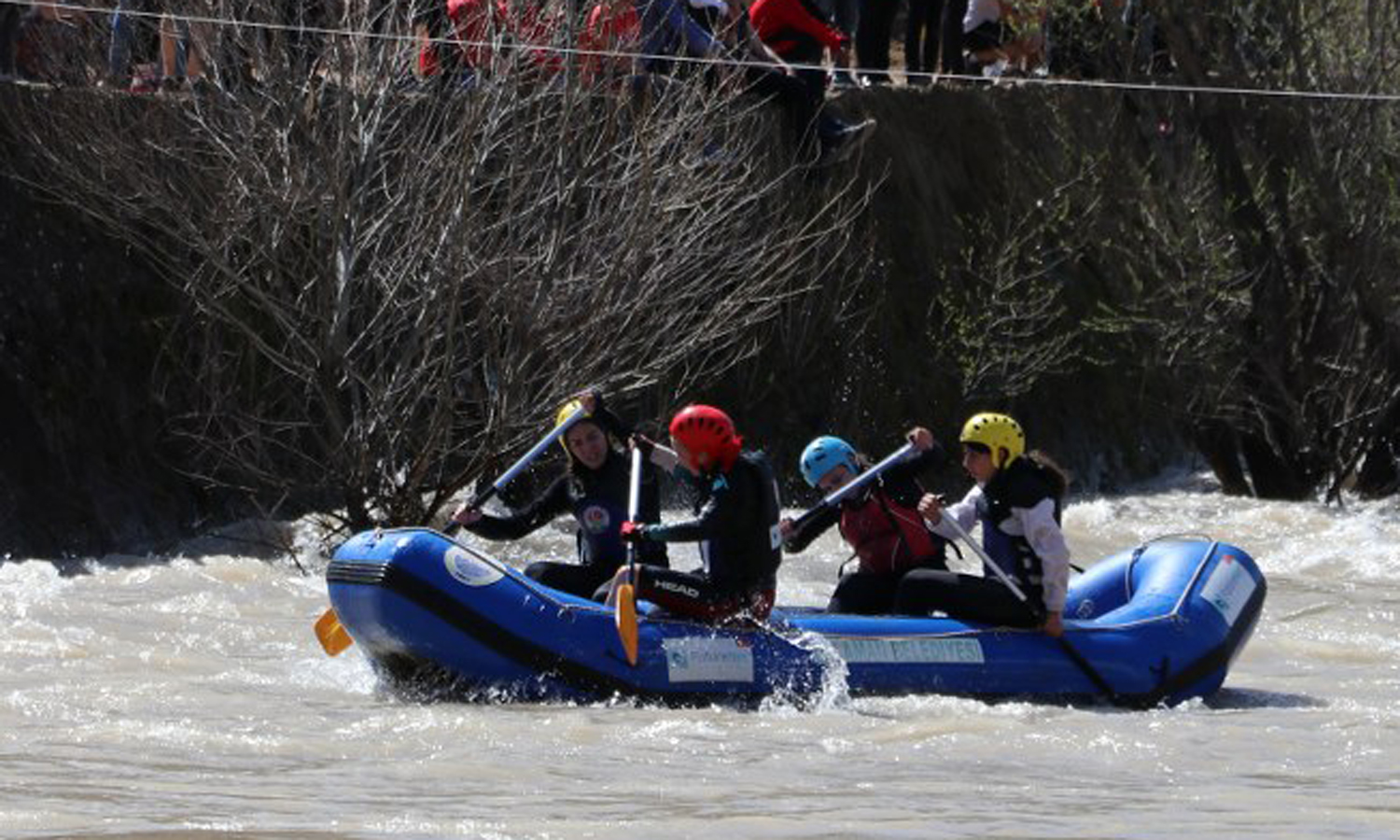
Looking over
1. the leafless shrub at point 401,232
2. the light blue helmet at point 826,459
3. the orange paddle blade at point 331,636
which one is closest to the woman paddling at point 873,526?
the light blue helmet at point 826,459

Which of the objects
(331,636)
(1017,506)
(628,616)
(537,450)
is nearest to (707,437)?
(628,616)

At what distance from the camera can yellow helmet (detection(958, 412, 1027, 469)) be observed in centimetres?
1202

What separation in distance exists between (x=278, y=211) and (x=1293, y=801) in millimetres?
7135

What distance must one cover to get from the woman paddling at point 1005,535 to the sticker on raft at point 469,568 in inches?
66.9

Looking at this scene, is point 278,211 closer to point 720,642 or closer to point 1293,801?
point 720,642

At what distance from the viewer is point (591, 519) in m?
12.6

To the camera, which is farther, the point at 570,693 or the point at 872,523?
the point at 872,523

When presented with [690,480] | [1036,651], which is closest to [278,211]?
[690,480]

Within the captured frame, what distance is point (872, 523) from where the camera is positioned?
491 inches

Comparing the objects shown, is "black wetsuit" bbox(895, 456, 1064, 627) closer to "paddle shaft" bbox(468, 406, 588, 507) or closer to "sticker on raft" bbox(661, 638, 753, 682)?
"sticker on raft" bbox(661, 638, 753, 682)

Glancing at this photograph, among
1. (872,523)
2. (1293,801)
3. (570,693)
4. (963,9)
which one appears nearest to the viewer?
(1293,801)

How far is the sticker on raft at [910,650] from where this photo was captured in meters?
11.9

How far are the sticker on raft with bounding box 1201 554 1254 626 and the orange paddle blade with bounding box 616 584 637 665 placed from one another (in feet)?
8.27

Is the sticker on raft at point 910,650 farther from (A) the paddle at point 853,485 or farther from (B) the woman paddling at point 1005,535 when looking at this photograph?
(A) the paddle at point 853,485
